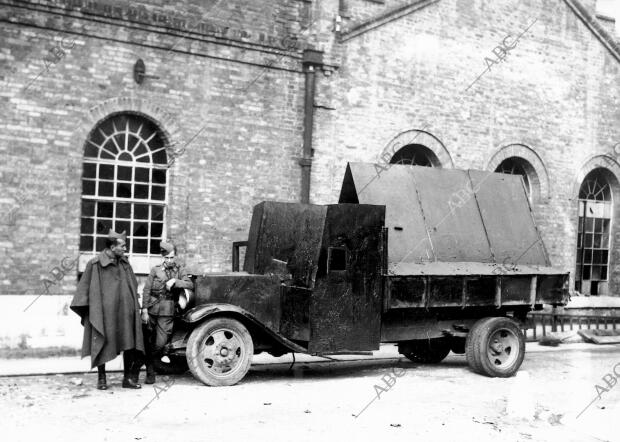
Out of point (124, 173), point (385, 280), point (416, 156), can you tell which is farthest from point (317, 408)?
point (416, 156)

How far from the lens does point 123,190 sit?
40.5ft

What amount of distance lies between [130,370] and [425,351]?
4.43 metres

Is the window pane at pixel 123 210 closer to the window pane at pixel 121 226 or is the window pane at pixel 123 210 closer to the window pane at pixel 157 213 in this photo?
the window pane at pixel 121 226

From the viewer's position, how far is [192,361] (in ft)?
27.6

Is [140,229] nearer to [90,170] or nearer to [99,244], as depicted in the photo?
[99,244]

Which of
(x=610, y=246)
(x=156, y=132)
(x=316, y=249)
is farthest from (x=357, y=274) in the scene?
(x=610, y=246)

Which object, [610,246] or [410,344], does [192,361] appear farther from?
[610,246]

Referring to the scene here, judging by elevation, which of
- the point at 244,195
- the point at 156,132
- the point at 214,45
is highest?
the point at 214,45

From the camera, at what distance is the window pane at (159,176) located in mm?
12609

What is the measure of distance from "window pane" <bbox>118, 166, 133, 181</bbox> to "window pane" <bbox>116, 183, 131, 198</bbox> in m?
0.10

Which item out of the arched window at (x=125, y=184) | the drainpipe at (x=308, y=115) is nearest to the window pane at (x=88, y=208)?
the arched window at (x=125, y=184)

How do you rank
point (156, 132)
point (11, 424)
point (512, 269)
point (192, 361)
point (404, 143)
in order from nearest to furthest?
point (11, 424), point (192, 361), point (512, 269), point (156, 132), point (404, 143)

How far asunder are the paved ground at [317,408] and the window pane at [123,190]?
12.7 feet

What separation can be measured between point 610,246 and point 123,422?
45.3ft
